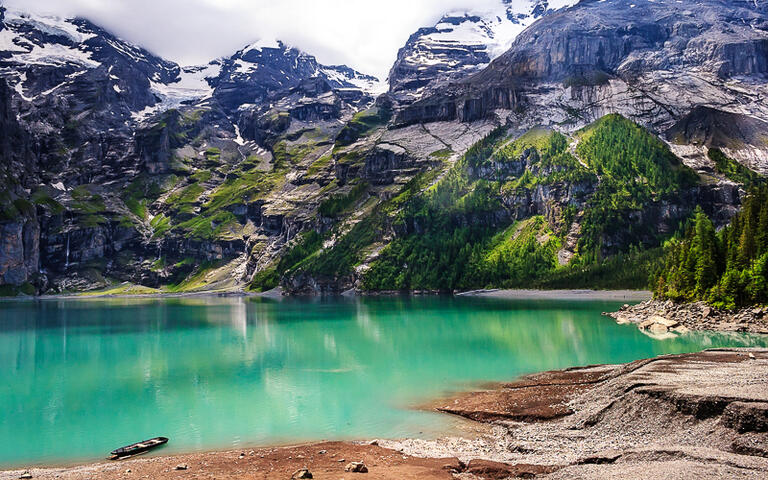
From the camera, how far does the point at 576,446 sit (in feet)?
66.1

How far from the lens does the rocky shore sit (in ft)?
185

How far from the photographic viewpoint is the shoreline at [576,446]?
15773 millimetres

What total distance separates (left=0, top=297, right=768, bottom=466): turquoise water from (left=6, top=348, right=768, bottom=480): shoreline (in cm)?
278

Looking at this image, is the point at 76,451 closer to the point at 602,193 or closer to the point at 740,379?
the point at 740,379

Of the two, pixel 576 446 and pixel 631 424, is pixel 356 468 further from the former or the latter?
pixel 631 424

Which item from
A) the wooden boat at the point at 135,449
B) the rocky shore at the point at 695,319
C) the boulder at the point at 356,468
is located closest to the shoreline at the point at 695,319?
the rocky shore at the point at 695,319

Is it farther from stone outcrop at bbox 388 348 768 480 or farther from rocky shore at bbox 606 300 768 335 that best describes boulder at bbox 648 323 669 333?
stone outcrop at bbox 388 348 768 480

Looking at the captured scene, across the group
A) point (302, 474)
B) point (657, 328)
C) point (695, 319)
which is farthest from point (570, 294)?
point (302, 474)

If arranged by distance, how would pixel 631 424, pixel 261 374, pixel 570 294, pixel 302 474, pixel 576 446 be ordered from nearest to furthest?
1. pixel 302 474
2. pixel 576 446
3. pixel 631 424
4. pixel 261 374
5. pixel 570 294

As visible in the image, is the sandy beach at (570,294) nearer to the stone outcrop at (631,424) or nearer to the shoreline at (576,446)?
the stone outcrop at (631,424)

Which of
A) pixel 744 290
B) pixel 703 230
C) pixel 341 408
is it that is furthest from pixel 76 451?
pixel 703 230

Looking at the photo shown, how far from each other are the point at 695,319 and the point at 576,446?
53.7 meters

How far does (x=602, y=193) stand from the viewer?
183125mm

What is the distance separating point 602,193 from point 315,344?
15462 centimetres
